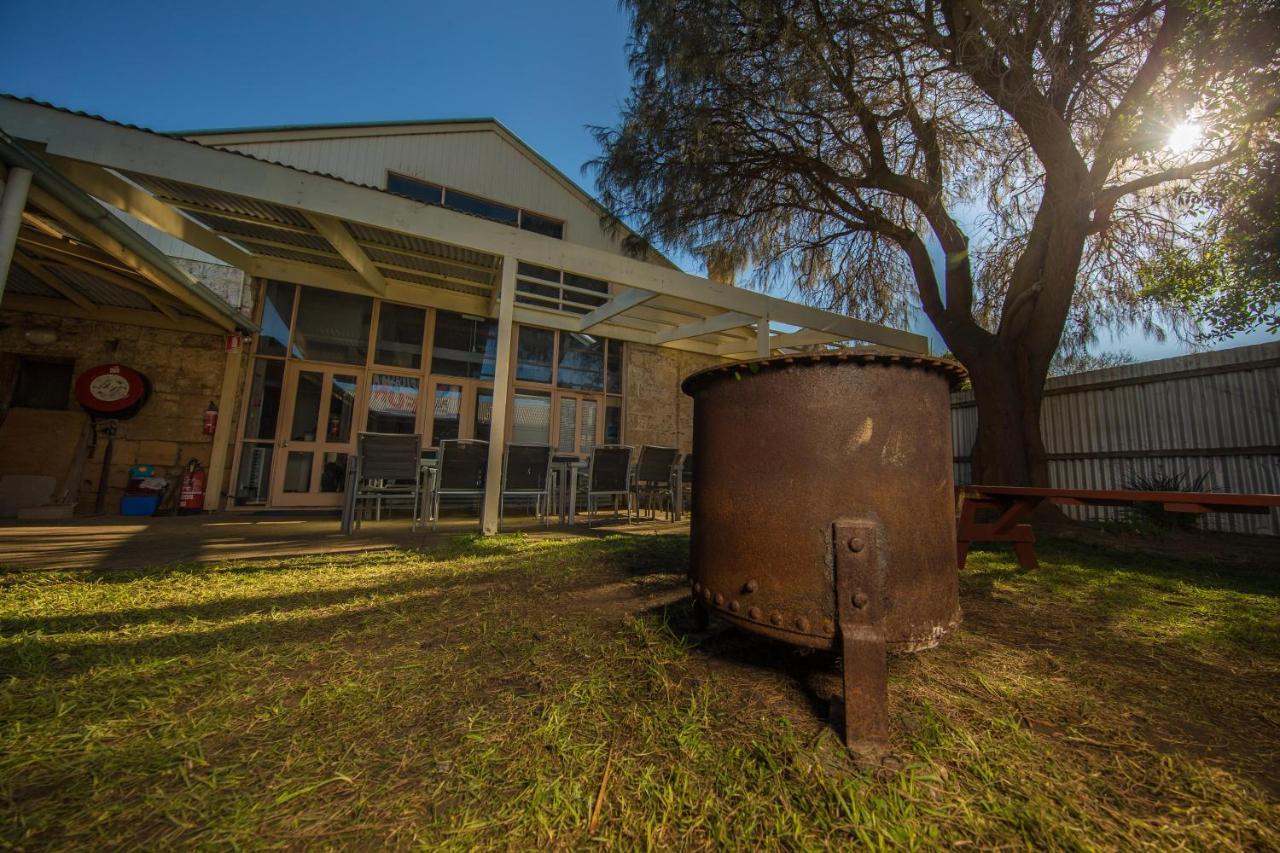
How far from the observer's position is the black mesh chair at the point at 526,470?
206 inches

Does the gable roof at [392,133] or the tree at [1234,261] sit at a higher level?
the gable roof at [392,133]

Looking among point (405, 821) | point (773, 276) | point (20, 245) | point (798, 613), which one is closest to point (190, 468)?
point (20, 245)

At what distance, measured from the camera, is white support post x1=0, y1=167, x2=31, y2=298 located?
3.47 metres

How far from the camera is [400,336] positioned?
7.68m

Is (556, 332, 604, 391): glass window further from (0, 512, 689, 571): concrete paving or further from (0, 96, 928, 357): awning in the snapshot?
(0, 512, 689, 571): concrete paving

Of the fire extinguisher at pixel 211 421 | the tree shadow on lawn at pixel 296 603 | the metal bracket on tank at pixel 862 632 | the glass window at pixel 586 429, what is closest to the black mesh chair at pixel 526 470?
the tree shadow on lawn at pixel 296 603

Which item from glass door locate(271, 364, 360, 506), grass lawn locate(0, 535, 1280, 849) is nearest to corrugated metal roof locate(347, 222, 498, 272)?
glass door locate(271, 364, 360, 506)

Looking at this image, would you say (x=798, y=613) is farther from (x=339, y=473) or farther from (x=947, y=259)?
(x=339, y=473)

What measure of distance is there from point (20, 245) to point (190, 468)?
9.51 feet

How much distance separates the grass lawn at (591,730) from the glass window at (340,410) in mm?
4836

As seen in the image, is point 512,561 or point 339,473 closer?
point 512,561

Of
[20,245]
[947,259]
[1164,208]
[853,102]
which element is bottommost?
[20,245]

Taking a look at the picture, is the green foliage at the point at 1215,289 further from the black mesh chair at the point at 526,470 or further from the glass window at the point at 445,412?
the glass window at the point at 445,412

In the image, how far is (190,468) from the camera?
20.4 feet
